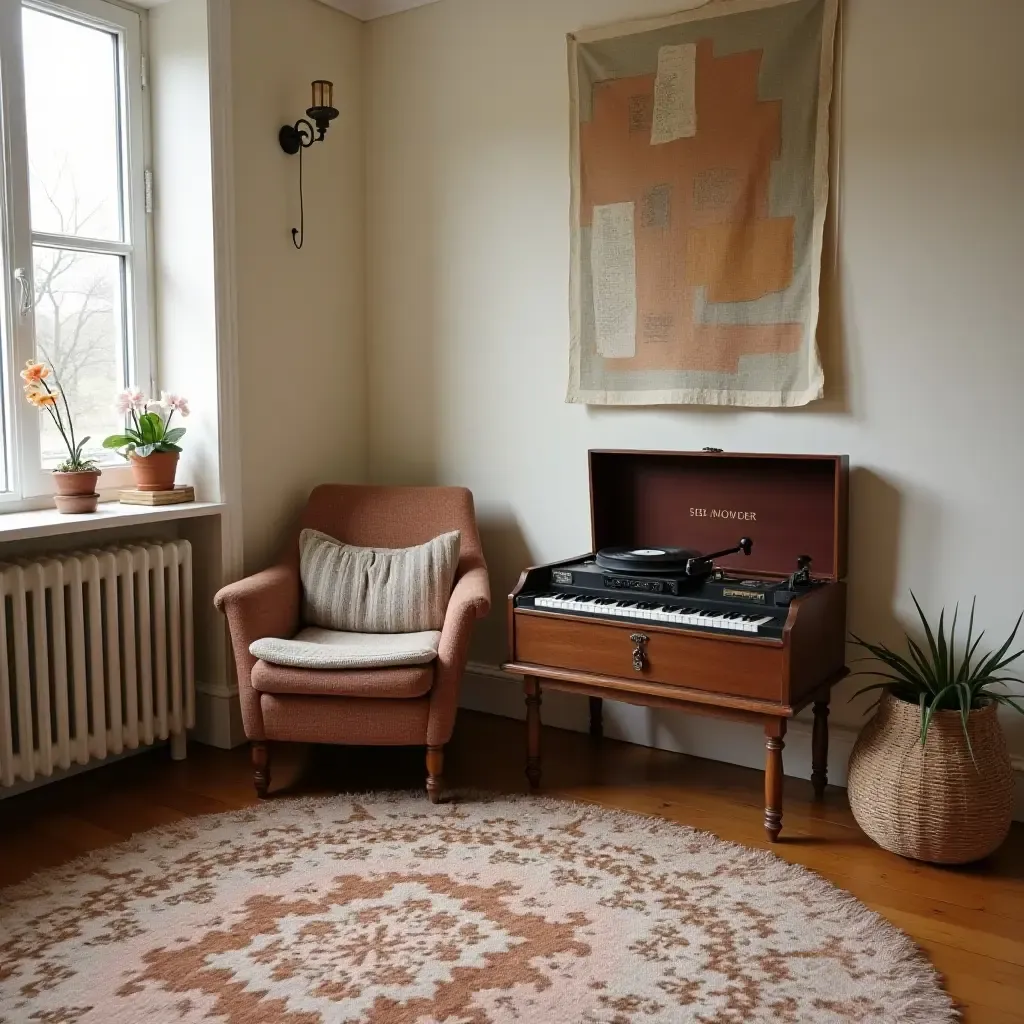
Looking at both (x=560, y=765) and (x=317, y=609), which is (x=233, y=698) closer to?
(x=317, y=609)

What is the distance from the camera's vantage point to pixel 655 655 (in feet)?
9.37

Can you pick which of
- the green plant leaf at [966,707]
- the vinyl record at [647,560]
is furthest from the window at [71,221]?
the green plant leaf at [966,707]

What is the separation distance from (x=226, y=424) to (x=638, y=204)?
146cm

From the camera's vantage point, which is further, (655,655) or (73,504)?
(73,504)

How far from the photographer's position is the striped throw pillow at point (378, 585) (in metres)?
3.30

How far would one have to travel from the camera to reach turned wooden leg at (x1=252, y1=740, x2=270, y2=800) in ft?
9.98

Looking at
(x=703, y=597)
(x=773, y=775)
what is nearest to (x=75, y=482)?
(x=703, y=597)

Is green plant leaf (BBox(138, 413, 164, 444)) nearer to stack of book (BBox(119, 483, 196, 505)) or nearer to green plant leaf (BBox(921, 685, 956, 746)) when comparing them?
stack of book (BBox(119, 483, 196, 505))

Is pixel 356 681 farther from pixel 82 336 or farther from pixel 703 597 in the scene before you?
pixel 82 336

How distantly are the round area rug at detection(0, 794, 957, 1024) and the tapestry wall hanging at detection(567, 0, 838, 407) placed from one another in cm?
136

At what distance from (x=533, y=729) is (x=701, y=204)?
5.29ft

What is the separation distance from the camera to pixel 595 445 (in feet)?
11.5

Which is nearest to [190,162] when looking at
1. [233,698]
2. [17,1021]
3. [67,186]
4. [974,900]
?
[67,186]

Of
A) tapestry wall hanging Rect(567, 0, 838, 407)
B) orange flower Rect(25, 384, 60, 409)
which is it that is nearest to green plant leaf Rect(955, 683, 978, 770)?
tapestry wall hanging Rect(567, 0, 838, 407)
